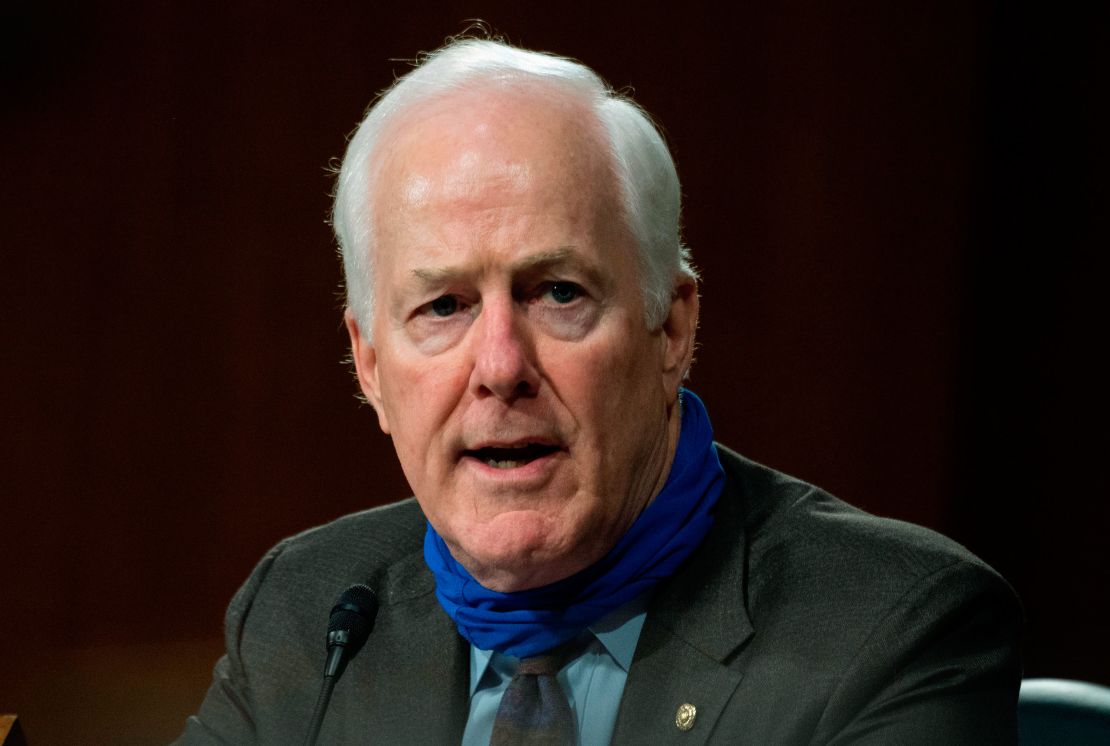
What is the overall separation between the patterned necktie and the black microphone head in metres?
0.21

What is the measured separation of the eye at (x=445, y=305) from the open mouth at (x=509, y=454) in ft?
0.59

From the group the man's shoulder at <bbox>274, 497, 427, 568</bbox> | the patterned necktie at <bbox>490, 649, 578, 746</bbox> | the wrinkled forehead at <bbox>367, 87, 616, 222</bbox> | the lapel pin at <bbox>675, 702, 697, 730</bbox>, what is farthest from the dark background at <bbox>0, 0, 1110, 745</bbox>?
the lapel pin at <bbox>675, 702, 697, 730</bbox>

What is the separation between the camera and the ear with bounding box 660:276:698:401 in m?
1.90

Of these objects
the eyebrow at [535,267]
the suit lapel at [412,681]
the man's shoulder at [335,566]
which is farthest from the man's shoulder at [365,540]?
the eyebrow at [535,267]

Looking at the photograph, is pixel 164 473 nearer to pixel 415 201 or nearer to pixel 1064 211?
pixel 415 201

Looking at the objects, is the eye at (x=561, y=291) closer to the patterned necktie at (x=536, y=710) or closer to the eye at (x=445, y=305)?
the eye at (x=445, y=305)

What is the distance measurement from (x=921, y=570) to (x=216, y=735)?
3.53 feet

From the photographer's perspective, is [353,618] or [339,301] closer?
[353,618]

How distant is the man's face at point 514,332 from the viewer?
5.63 ft

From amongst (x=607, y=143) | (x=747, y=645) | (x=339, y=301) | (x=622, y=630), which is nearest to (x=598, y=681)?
(x=622, y=630)

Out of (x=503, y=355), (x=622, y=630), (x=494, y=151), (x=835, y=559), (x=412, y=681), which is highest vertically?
(x=494, y=151)

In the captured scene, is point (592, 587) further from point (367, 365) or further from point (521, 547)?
point (367, 365)

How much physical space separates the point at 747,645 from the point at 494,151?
0.71 metres

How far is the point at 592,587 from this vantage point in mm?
1843
